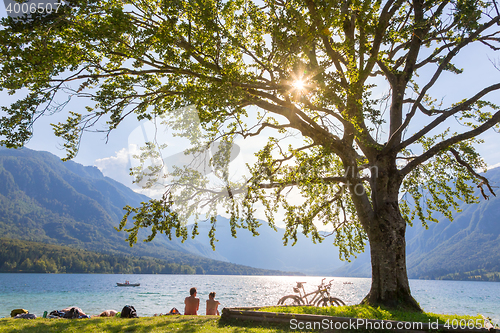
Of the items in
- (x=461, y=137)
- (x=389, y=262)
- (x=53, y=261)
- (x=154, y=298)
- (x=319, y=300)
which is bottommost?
(x=53, y=261)

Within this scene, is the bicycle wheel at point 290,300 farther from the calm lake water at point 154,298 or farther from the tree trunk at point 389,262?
the tree trunk at point 389,262

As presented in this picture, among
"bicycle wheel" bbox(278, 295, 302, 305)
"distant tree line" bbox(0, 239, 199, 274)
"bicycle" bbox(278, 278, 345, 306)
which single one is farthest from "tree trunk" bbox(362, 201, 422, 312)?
"distant tree line" bbox(0, 239, 199, 274)

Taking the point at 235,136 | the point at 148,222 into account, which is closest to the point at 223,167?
the point at 235,136

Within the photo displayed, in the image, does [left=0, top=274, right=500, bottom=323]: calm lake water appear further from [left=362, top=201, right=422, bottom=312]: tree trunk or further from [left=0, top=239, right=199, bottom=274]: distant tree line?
[left=0, top=239, right=199, bottom=274]: distant tree line

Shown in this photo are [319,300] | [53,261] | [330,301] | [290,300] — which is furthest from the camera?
[53,261]

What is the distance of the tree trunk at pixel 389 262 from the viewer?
9250 millimetres

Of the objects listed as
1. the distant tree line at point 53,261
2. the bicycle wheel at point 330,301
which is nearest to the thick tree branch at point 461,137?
the bicycle wheel at point 330,301

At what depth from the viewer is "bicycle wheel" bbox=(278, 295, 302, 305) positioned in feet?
43.0

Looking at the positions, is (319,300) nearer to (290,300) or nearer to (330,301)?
(330,301)

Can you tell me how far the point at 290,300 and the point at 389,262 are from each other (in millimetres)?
5806

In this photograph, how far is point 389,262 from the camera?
31.3ft

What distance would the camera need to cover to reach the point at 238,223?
42.5 feet

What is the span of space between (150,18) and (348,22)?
726 centimetres

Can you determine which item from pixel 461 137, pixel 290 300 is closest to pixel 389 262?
pixel 461 137
